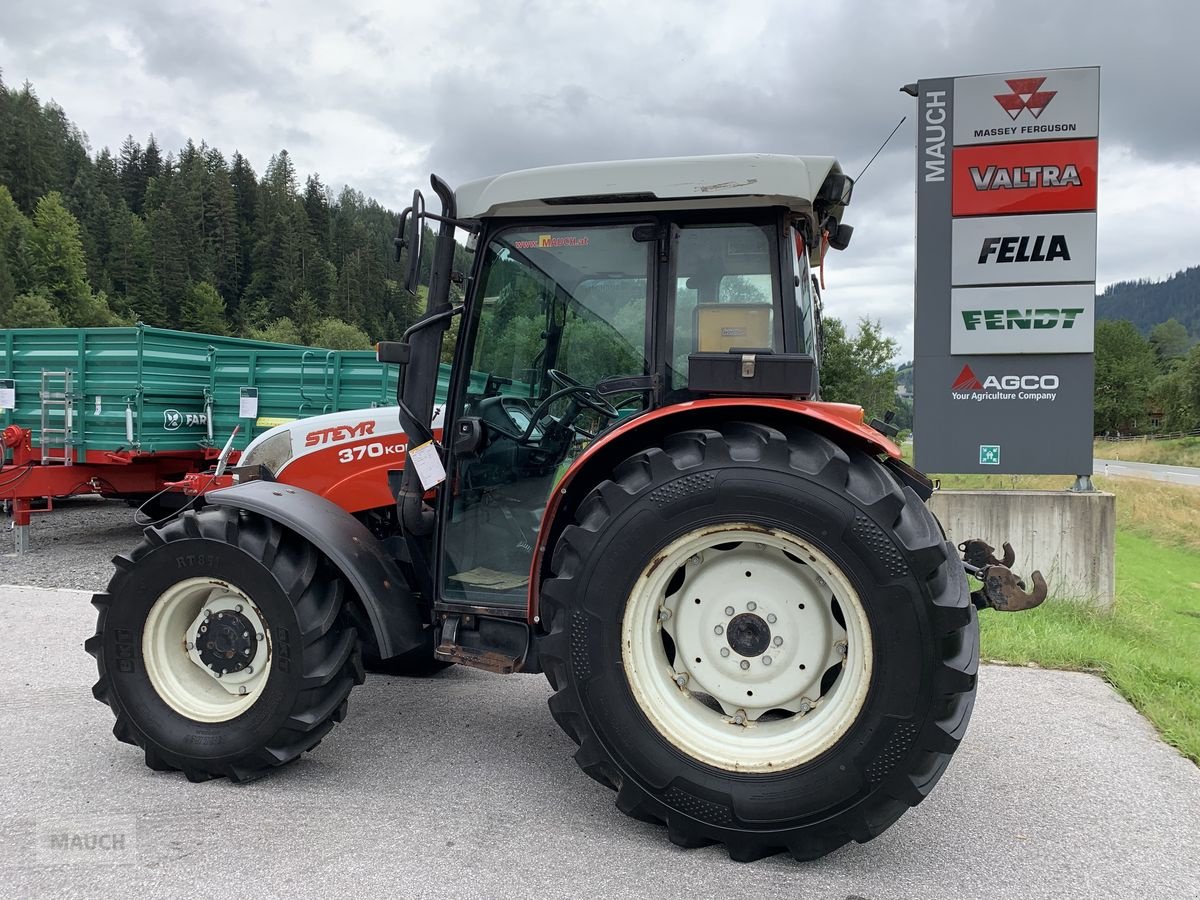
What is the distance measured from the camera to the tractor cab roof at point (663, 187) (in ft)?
9.36

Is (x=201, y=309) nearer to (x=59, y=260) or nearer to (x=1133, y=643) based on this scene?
(x=59, y=260)

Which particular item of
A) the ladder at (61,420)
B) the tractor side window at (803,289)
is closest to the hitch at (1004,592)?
the tractor side window at (803,289)

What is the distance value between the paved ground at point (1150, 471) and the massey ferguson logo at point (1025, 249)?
32624 mm

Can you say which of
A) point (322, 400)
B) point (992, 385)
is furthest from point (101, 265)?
point (992, 385)

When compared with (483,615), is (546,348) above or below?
above

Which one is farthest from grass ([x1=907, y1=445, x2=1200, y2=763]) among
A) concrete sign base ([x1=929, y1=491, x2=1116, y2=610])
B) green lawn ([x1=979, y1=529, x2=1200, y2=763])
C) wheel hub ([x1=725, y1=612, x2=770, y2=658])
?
wheel hub ([x1=725, y1=612, x2=770, y2=658])

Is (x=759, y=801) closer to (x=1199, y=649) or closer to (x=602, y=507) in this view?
(x=602, y=507)

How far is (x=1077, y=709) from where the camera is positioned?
4.35 m

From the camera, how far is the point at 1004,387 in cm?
721

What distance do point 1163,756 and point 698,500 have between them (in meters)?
2.62

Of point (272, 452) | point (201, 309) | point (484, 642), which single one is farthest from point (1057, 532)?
point (201, 309)

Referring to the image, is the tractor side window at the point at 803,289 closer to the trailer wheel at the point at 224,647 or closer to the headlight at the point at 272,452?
the trailer wheel at the point at 224,647

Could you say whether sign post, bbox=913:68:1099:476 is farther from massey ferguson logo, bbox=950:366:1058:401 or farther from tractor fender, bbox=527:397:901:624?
tractor fender, bbox=527:397:901:624

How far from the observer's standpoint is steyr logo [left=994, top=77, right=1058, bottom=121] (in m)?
6.90
